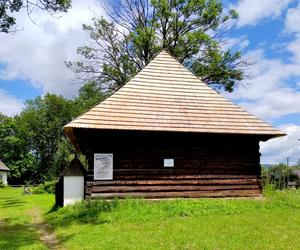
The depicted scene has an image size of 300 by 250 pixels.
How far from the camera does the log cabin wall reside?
14523mm

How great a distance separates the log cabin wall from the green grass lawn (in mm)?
672

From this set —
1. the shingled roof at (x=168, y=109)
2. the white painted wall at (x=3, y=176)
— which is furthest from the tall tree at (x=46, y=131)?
the shingled roof at (x=168, y=109)

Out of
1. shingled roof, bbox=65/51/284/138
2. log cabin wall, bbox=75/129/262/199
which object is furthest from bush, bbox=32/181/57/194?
log cabin wall, bbox=75/129/262/199

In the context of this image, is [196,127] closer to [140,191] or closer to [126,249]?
[140,191]

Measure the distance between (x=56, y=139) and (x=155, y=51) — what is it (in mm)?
39940

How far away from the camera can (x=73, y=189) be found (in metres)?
14.8

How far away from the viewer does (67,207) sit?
13992mm

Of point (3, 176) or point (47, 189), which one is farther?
point (3, 176)

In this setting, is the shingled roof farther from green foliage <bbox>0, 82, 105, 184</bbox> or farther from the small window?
green foliage <bbox>0, 82, 105, 184</bbox>

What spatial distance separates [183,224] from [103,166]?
14.6 ft

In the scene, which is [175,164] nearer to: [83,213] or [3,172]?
[83,213]

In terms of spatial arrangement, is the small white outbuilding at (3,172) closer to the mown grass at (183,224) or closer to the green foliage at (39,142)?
the green foliage at (39,142)

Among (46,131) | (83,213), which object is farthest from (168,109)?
(46,131)

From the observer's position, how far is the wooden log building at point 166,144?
1441 cm
